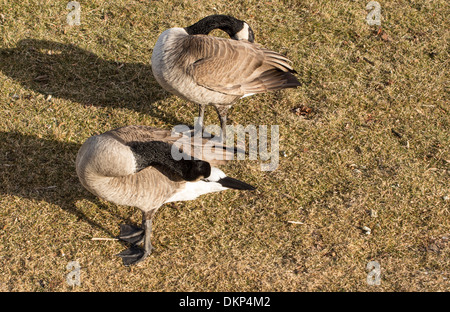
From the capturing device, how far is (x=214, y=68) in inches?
200

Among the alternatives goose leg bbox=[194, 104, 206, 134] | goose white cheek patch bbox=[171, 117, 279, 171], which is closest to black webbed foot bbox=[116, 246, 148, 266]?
goose white cheek patch bbox=[171, 117, 279, 171]

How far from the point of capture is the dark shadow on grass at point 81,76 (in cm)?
604

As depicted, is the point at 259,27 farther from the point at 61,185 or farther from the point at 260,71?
the point at 61,185

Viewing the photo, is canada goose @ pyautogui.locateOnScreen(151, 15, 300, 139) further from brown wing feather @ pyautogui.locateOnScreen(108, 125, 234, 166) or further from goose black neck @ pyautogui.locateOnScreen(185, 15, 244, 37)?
brown wing feather @ pyautogui.locateOnScreen(108, 125, 234, 166)

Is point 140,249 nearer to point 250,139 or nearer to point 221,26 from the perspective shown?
point 250,139

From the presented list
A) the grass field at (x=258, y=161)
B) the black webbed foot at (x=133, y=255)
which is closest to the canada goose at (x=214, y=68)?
the grass field at (x=258, y=161)

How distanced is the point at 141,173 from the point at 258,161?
1789mm

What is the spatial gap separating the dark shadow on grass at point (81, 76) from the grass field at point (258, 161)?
22 mm

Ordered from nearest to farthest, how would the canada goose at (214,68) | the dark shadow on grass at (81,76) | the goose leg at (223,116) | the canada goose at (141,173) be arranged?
the canada goose at (141,173) < the canada goose at (214,68) < the goose leg at (223,116) < the dark shadow on grass at (81,76)

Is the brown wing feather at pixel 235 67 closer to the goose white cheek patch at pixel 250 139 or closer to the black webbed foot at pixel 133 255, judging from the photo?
the goose white cheek patch at pixel 250 139

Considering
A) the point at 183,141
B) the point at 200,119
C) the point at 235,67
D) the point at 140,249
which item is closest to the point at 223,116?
the point at 200,119

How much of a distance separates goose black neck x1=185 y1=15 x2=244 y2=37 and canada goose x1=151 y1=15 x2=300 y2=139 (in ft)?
0.64

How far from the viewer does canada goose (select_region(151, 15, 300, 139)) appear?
5.09 metres
